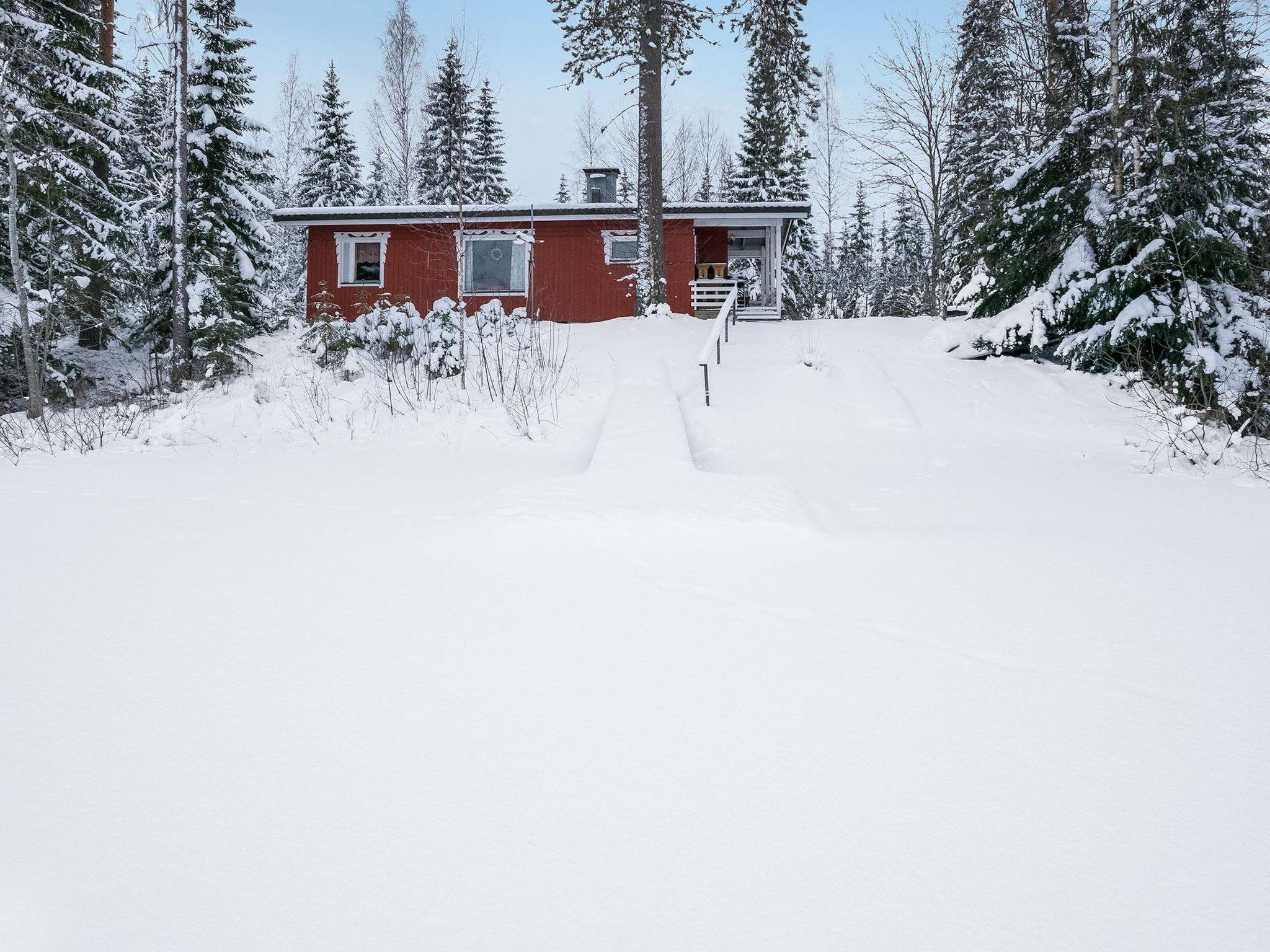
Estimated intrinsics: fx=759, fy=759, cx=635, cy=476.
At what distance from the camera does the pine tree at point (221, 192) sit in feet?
42.9

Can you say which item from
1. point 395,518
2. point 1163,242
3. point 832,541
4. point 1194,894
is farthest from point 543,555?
point 1163,242

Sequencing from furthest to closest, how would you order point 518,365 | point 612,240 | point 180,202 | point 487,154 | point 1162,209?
1. point 487,154
2. point 612,240
3. point 180,202
4. point 518,365
5. point 1162,209

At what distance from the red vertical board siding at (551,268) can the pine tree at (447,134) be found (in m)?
3.44

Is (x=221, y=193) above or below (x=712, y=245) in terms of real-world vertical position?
below

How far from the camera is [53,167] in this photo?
1266 cm

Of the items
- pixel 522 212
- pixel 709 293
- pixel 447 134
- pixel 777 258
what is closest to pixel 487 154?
pixel 447 134

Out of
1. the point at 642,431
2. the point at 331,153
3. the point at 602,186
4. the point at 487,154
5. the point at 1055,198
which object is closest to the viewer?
the point at 642,431

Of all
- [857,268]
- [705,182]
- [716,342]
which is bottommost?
[716,342]

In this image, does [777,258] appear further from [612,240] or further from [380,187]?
[380,187]

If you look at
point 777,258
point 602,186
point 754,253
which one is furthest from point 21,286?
point 754,253

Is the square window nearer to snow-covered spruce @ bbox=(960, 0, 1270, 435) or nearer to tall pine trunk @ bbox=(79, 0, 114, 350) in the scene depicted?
tall pine trunk @ bbox=(79, 0, 114, 350)

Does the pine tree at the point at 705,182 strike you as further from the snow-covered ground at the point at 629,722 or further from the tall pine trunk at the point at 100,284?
the snow-covered ground at the point at 629,722

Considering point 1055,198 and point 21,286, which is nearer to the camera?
point 1055,198

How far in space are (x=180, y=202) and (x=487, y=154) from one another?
19453mm
